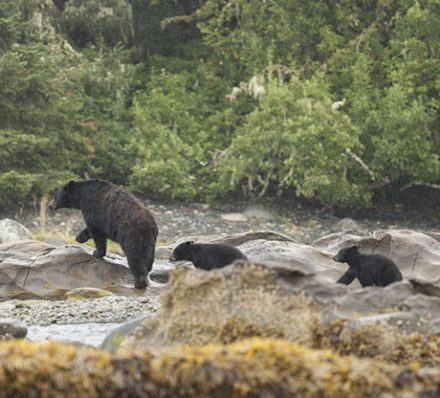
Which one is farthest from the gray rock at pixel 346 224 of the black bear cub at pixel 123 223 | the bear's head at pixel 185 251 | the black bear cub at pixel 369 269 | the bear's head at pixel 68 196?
the black bear cub at pixel 369 269

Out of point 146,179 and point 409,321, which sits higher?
point 409,321

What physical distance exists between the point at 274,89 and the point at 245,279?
21307mm

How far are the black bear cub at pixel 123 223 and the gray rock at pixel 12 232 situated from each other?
7.19 meters

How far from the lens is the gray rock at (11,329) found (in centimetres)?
894

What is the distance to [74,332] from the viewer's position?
10188mm

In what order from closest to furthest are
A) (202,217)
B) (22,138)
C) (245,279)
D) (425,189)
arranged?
(245,279) < (22,138) < (202,217) < (425,189)

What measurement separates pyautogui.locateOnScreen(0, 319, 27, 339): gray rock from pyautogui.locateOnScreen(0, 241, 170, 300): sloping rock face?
6399 mm

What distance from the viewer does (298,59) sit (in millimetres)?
32469

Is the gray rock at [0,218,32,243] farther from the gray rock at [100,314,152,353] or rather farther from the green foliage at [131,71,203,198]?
the gray rock at [100,314,152,353]

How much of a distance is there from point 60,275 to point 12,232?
7.48 meters

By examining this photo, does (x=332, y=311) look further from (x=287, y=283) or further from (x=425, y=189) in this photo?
(x=425, y=189)

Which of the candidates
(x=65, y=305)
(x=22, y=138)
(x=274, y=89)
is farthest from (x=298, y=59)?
(x=65, y=305)

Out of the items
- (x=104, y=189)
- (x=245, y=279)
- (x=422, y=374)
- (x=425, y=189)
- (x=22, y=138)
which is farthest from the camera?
(x=425, y=189)

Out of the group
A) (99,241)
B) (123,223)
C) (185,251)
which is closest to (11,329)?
(185,251)
